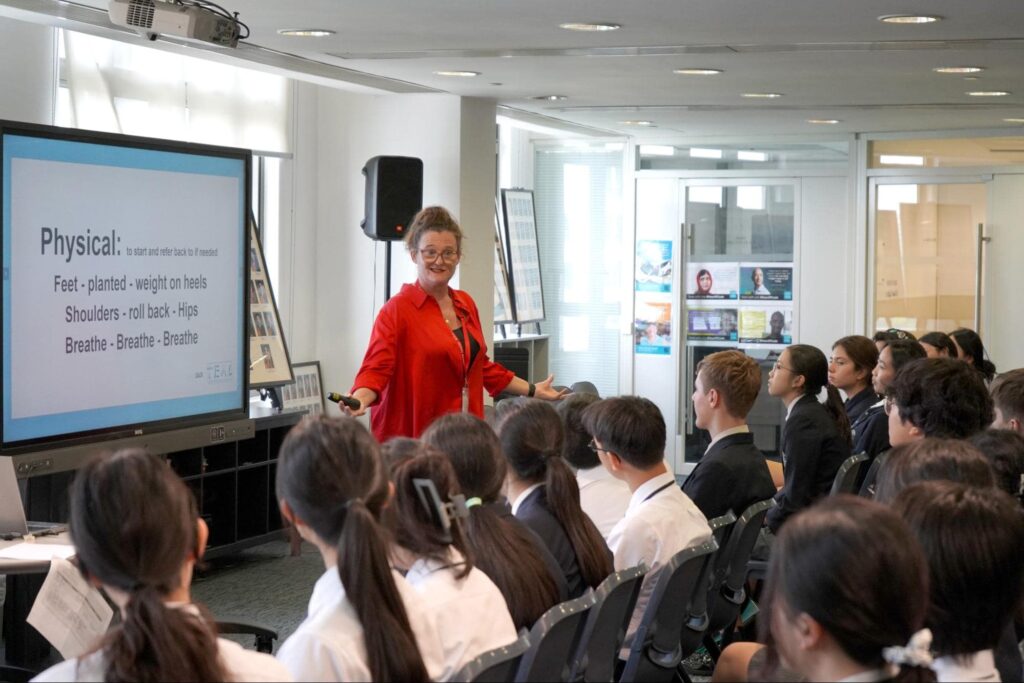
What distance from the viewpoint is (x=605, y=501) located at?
395 cm

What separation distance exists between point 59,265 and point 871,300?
7184mm

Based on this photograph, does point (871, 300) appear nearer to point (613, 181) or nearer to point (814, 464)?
point (613, 181)

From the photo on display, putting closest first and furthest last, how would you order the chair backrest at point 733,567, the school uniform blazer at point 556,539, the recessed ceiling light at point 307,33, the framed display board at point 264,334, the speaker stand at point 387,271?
the school uniform blazer at point 556,539 → the chair backrest at point 733,567 → the recessed ceiling light at point 307,33 → the framed display board at point 264,334 → the speaker stand at point 387,271

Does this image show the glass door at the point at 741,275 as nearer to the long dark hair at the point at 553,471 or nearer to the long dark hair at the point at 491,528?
the long dark hair at the point at 553,471

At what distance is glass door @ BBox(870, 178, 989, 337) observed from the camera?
9969 mm

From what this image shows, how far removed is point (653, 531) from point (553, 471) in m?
0.42

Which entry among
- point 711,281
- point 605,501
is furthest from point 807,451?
point 711,281

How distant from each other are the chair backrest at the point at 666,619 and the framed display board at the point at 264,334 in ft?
14.5

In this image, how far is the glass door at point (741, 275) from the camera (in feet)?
34.5

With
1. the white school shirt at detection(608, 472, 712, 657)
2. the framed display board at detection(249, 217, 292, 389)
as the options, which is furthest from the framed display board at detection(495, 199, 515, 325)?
the white school shirt at detection(608, 472, 712, 657)

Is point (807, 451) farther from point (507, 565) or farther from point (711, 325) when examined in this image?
point (711, 325)

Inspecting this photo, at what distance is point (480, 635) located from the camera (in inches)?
95.7

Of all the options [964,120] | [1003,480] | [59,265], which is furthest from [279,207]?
[1003,480]

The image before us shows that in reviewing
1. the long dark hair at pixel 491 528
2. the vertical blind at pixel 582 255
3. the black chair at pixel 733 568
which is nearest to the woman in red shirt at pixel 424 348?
the black chair at pixel 733 568
